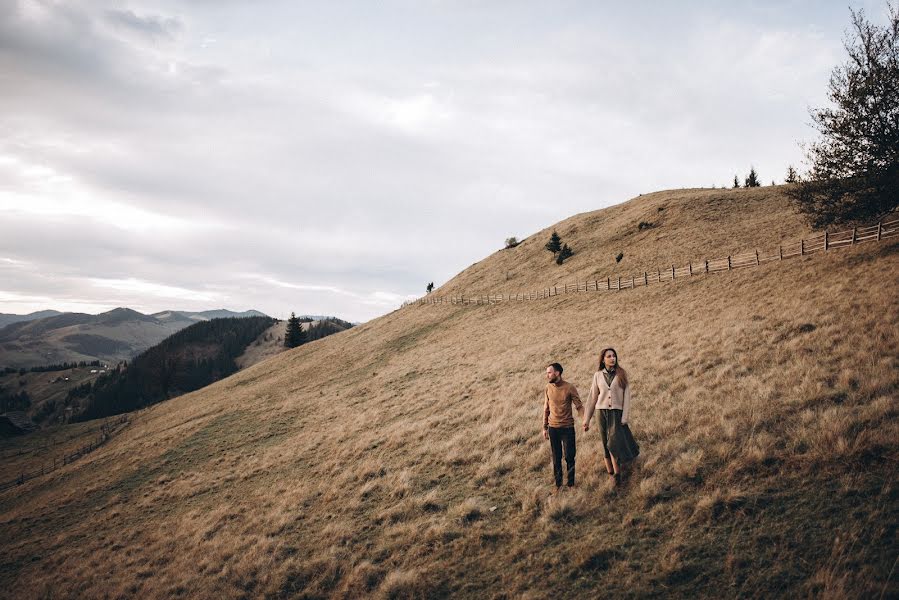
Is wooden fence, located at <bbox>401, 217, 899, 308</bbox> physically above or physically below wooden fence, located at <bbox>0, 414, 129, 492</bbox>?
above

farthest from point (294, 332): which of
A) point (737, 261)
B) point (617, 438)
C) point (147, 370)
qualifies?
point (617, 438)

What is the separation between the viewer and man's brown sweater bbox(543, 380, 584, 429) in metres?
7.18

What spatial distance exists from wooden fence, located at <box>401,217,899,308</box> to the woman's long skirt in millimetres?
Answer: 23232

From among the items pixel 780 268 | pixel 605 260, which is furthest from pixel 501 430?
pixel 605 260

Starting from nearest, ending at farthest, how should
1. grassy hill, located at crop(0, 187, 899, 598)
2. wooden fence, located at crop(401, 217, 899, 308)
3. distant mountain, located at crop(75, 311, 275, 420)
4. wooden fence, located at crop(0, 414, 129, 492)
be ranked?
grassy hill, located at crop(0, 187, 899, 598) → wooden fence, located at crop(401, 217, 899, 308) → wooden fence, located at crop(0, 414, 129, 492) → distant mountain, located at crop(75, 311, 275, 420)

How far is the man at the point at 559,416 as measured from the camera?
7195 mm

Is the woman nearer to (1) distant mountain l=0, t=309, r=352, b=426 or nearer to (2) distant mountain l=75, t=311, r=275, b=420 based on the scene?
(2) distant mountain l=75, t=311, r=275, b=420

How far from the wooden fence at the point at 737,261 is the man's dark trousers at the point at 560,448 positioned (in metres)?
24.1

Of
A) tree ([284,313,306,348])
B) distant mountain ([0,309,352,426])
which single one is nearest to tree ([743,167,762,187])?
tree ([284,313,306,348])

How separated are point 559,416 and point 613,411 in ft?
3.36

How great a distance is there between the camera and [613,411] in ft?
23.3

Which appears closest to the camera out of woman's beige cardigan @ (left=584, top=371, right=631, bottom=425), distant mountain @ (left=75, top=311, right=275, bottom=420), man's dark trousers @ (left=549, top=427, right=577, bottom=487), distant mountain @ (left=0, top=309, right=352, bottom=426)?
woman's beige cardigan @ (left=584, top=371, right=631, bottom=425)

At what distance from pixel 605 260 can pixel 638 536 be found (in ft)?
136

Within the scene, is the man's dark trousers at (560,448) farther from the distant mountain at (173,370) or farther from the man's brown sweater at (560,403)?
the distant mountain at (173,370)
